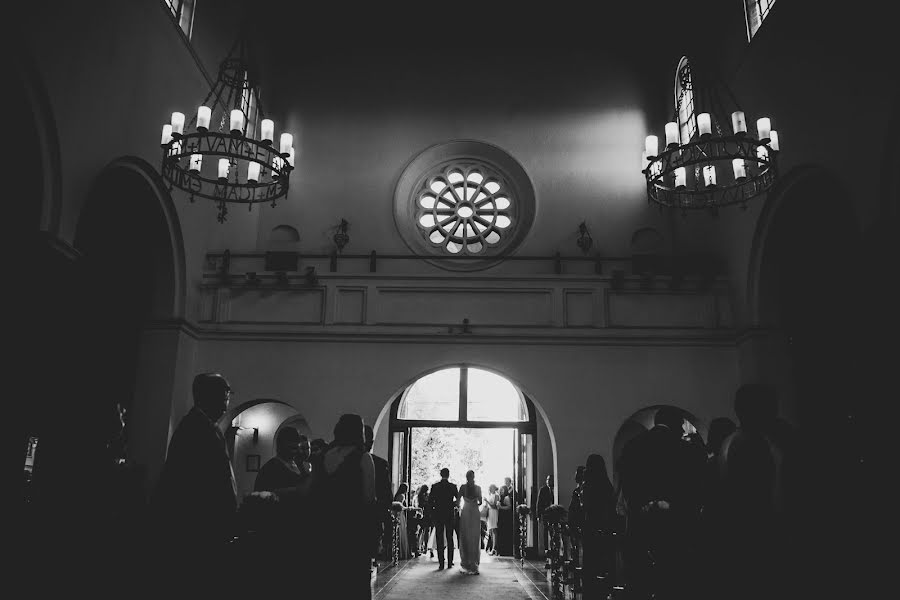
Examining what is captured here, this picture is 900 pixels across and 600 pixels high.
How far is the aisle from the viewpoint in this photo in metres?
7.58

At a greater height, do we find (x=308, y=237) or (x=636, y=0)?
(x=636, y=0)

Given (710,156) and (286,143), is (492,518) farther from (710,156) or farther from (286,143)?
(710,156)

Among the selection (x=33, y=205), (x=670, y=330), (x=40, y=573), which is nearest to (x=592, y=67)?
(x=670, y=330)

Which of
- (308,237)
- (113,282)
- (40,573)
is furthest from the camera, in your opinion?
(308,237)

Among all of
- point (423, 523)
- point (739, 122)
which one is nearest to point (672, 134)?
point (739, 122)

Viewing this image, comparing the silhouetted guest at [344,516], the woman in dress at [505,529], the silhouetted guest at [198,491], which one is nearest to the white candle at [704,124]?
the silhouetted guest at [344,516]

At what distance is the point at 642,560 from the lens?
491cm

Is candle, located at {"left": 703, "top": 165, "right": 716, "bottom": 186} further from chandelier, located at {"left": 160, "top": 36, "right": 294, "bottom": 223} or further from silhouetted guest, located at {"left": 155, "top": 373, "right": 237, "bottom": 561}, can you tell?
silhouetted guest, located at {"left": 155, "top": 373, "right": 237, "bottom": 561}

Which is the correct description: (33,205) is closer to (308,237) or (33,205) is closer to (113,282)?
(113,282)

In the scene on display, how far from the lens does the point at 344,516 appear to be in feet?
13.1

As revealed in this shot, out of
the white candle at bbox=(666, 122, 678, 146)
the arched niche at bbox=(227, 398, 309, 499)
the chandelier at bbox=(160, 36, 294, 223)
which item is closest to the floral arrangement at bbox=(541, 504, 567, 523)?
the white candle at bbox=(666, 122, 678, 146)

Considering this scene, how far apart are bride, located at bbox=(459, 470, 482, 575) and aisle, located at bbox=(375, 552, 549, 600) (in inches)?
7.2

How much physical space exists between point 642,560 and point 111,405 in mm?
7261

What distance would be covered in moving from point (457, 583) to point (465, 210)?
6.59 metres
